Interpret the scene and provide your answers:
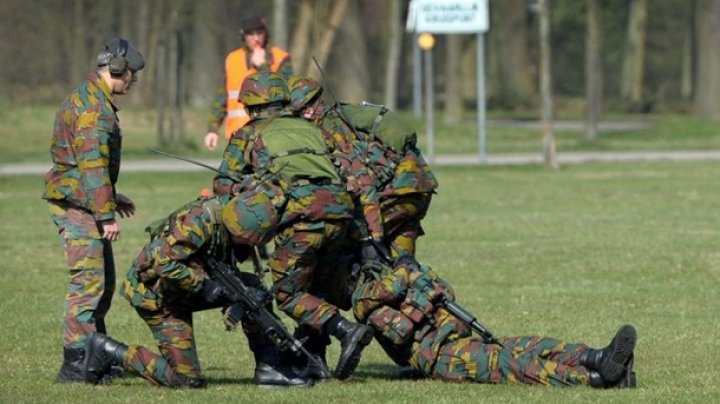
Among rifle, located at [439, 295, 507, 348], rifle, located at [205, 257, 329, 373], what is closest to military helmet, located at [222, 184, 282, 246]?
rifle, located at [205, 257, 329, 373]

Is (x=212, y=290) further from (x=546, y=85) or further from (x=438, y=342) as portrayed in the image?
(x=546, y=85)

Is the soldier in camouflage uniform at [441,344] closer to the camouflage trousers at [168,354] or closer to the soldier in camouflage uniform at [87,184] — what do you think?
the camouflage trousers at [168,354]

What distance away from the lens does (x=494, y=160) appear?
110 feet

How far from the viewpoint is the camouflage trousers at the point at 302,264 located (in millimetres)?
9461

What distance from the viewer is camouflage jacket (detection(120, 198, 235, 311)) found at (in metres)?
9.22

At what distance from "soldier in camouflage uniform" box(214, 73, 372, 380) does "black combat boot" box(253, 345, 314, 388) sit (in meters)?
0.34

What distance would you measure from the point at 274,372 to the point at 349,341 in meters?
0.70

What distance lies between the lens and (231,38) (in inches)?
2466

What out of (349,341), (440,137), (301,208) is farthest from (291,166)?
(440,137)

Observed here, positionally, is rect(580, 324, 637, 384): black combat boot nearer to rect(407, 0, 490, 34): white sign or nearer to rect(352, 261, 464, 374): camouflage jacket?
rect(352, 261, 464, 374): camouflage jacket

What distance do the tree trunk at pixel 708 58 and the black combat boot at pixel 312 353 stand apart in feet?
126

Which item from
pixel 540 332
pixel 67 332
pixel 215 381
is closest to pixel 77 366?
pixel 67 332

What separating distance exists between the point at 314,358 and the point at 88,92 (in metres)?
2.09

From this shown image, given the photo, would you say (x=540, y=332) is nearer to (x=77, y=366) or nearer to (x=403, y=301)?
(x=403, y=301)
